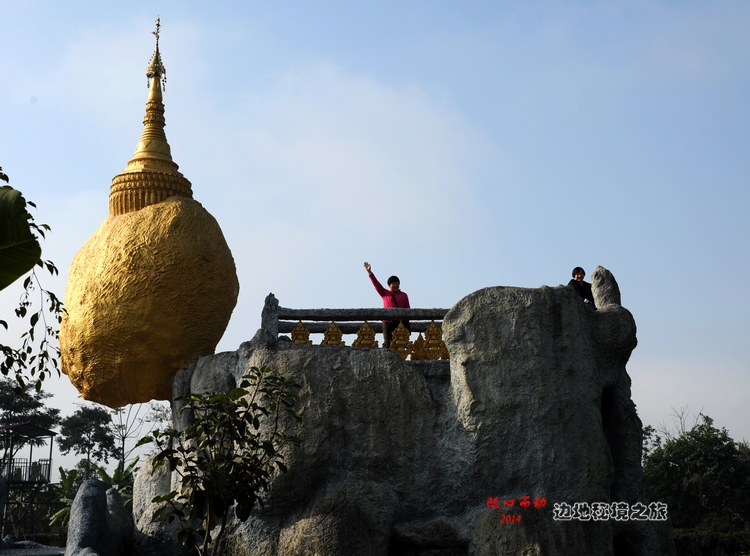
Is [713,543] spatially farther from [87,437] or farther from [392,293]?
[87,437]

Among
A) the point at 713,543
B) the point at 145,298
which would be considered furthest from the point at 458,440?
the point at 713,543

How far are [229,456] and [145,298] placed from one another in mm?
2699

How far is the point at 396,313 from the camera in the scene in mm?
10109

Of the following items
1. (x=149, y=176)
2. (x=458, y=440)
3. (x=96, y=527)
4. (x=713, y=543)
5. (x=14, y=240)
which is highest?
(x=149, y=176)

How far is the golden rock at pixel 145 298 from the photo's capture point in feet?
33.6

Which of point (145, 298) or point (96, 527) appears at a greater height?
point (145, 298)

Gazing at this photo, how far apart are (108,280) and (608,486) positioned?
6.59 meters

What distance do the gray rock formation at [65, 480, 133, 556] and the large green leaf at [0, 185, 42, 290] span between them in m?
5.14

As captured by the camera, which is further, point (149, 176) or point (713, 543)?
point (713, 543)

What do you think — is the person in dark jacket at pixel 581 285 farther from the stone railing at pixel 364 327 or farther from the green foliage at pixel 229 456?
the green foliage at pixel 229 456

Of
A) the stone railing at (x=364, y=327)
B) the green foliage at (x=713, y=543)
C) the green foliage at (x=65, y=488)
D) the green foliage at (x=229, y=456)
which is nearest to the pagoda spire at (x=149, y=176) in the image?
the stone railing at (x=364, y=327)

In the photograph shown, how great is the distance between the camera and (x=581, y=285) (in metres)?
11.0

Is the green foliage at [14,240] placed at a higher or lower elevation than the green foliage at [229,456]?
higher

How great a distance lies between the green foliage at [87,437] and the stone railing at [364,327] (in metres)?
26.1
